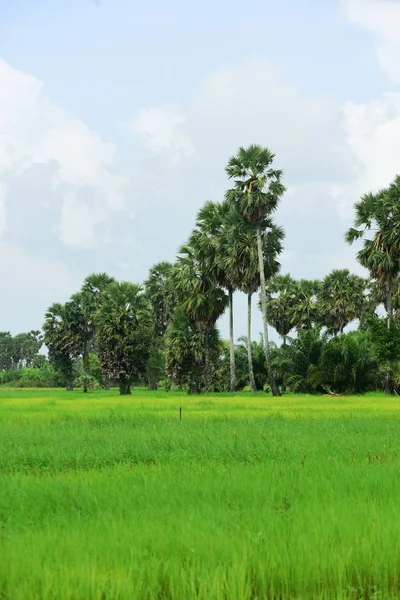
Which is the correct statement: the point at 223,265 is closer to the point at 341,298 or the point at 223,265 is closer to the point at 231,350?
the point at 231,350

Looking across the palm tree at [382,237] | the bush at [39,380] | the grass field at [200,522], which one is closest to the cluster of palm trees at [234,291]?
the palm tree at [382,237]

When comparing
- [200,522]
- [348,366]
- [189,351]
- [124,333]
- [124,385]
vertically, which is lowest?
[200,522]

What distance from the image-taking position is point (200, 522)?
7047mm

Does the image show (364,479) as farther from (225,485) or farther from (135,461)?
(135,461)

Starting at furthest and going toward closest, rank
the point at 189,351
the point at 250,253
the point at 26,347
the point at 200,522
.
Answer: the point at 26,347 < the point at 189,351 < the point at 250,253 < the point at 200,522

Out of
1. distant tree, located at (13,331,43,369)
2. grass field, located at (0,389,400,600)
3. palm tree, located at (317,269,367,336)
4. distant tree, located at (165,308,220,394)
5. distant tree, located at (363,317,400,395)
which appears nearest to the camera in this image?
grass field, located at (0,389,400,600)

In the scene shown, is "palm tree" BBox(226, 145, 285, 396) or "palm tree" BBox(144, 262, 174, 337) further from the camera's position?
"palm tree" BBox(144, 262, 174, 337)

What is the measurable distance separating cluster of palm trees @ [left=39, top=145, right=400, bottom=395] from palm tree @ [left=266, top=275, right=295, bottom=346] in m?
0.11

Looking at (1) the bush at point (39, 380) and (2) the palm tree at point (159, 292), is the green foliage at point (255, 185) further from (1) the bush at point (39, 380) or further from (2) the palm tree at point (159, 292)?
(1) the bush at point (39, 380)

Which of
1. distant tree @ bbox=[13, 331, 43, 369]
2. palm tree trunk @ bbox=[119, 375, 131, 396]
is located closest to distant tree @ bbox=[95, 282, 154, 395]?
palm tree trunk @ bbox=[119, 375, 131, 396]

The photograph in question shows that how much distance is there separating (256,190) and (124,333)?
1822 cm

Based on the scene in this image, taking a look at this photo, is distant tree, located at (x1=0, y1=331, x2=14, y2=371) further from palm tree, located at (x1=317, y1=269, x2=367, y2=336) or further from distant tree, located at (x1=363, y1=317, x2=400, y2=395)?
distant tree, located at (x1=363, y1=317, x2=400, y2=395)

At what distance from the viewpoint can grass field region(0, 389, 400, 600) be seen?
552 centimetres

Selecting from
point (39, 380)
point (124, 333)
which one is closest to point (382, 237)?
point (124, 333)
